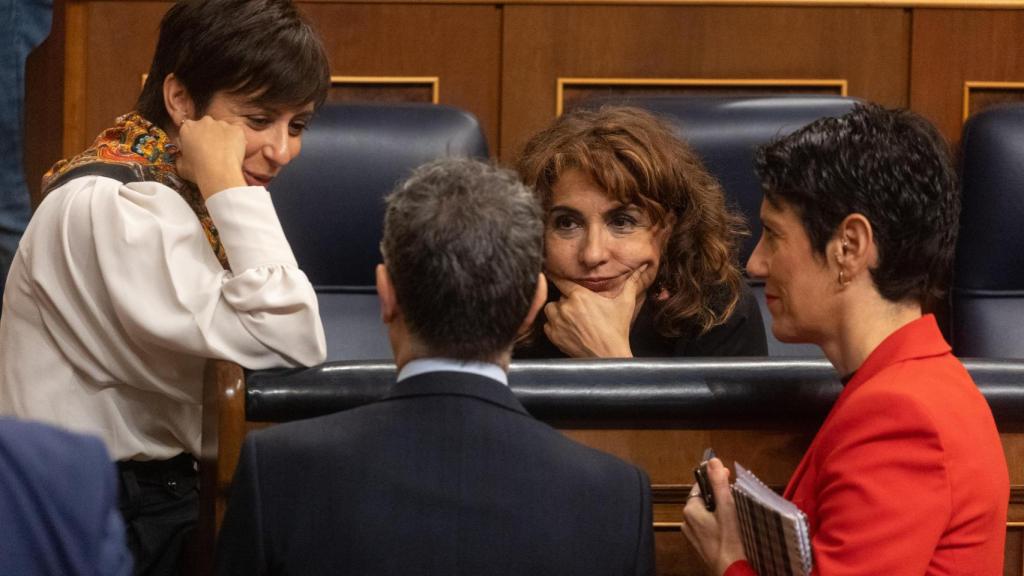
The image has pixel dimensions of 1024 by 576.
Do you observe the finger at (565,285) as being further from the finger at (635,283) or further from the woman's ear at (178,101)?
the woman's ear at (178,101)

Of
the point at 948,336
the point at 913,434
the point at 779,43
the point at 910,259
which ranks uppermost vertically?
the point at 779,43

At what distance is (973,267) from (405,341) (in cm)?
161

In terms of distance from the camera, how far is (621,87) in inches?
106

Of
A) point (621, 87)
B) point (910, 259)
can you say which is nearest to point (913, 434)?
point (910, 259)

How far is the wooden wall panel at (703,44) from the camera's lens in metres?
2.69

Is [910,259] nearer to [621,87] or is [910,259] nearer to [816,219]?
[816,219]

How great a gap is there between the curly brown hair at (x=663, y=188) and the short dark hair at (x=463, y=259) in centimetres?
90

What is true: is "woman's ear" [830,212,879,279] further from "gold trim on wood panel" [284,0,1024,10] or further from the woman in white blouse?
"gold trim on wood panel" [284,0,1024,10]

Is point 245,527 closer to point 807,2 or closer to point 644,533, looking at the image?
point 644,533

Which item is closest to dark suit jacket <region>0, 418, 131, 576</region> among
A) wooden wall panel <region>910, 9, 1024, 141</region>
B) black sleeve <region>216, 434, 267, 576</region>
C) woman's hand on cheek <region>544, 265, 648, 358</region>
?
black sleeve <region>216, 434, 267, 576</region>

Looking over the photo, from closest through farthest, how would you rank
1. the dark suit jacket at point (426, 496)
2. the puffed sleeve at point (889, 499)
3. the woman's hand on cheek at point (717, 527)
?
the dark suit jacket at point (426, 496) < the puffed sleeve at point (889, 499) < the woman's hand on cheek at point (717, 527)

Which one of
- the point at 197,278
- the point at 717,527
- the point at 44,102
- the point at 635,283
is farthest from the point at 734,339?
the point at 44,102

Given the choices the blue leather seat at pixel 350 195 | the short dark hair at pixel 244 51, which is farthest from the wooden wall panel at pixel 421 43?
the short dark hair at pixel 244 51

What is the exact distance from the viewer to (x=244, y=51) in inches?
61.8
